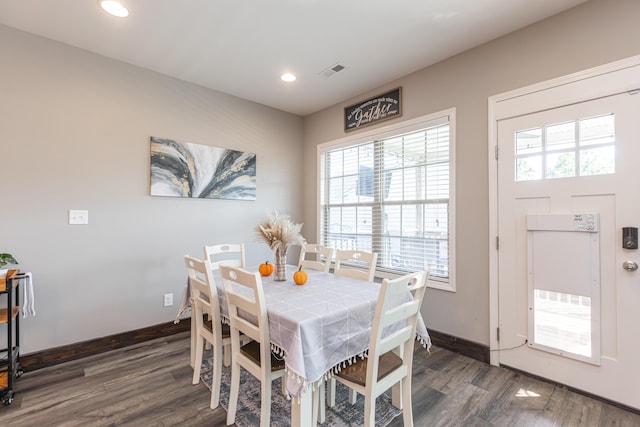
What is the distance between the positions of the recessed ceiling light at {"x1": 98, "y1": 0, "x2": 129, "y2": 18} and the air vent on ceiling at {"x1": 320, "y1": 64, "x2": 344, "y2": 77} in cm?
170

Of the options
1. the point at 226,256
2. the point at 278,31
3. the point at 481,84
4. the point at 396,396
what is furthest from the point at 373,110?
the point at 396,396

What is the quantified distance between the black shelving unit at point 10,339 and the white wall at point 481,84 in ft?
10.6

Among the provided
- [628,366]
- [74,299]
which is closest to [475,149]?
[628,366]

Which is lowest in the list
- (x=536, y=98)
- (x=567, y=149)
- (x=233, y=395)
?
(x=233, y=395)

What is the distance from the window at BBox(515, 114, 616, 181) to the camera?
198cm

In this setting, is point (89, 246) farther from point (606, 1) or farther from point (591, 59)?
point (606, 1)

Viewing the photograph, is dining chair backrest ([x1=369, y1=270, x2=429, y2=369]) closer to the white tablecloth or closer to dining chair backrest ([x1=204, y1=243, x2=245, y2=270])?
the white tablecloth

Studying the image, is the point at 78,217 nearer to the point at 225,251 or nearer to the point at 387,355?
the point at 225,251

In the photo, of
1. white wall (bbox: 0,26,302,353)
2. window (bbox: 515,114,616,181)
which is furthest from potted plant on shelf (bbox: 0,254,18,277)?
window (bbox: 515,114,616,181)

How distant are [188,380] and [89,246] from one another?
59.3 inches

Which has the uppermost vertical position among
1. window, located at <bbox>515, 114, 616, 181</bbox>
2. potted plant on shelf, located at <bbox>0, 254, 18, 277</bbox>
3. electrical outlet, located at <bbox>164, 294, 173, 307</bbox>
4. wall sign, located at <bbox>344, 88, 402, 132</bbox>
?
wall sign, located at <bbox>344, 88, 402, 132</bbox>

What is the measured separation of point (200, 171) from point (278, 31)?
168 centimetres

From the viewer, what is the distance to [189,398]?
2029 millimetres

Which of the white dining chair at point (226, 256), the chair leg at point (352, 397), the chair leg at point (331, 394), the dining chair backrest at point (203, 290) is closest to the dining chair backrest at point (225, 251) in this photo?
the white dining chair at point (226, 256)
